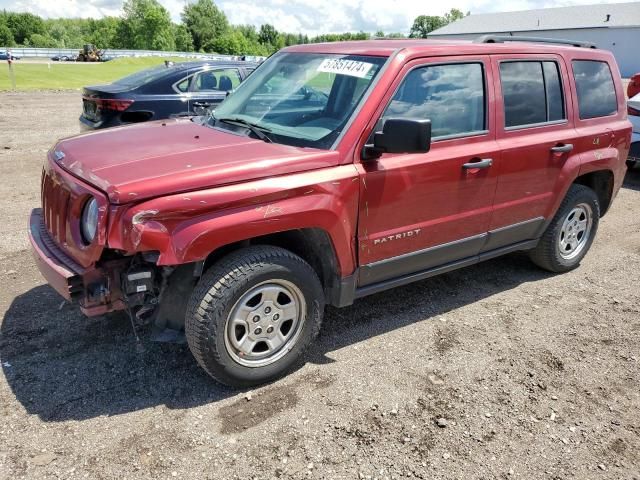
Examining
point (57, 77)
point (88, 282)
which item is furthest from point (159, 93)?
point (57, 77)

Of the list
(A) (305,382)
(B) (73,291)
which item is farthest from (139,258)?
(A) (305,382)

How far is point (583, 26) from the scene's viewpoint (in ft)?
184

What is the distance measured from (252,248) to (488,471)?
172 centimetres

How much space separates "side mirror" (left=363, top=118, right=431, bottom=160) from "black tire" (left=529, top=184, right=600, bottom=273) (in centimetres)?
232

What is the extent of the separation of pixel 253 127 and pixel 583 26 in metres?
63.0

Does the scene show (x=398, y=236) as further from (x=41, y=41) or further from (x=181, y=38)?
(x=41, y=41)

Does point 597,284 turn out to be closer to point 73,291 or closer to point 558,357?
point 558,357

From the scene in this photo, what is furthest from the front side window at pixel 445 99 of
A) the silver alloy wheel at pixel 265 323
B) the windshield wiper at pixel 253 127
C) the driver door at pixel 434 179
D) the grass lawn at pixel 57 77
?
the grass lawn at pixel 57 77

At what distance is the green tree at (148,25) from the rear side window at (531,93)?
87.2 meters

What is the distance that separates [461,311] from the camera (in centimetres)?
439

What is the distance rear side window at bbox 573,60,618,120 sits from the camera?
467cm

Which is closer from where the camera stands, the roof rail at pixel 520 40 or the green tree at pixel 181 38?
the roof rail at pixel 520 40

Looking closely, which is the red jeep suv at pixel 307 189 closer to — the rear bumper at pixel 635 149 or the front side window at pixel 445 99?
the front side window at pixel 445 99

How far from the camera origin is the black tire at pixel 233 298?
117 inches
